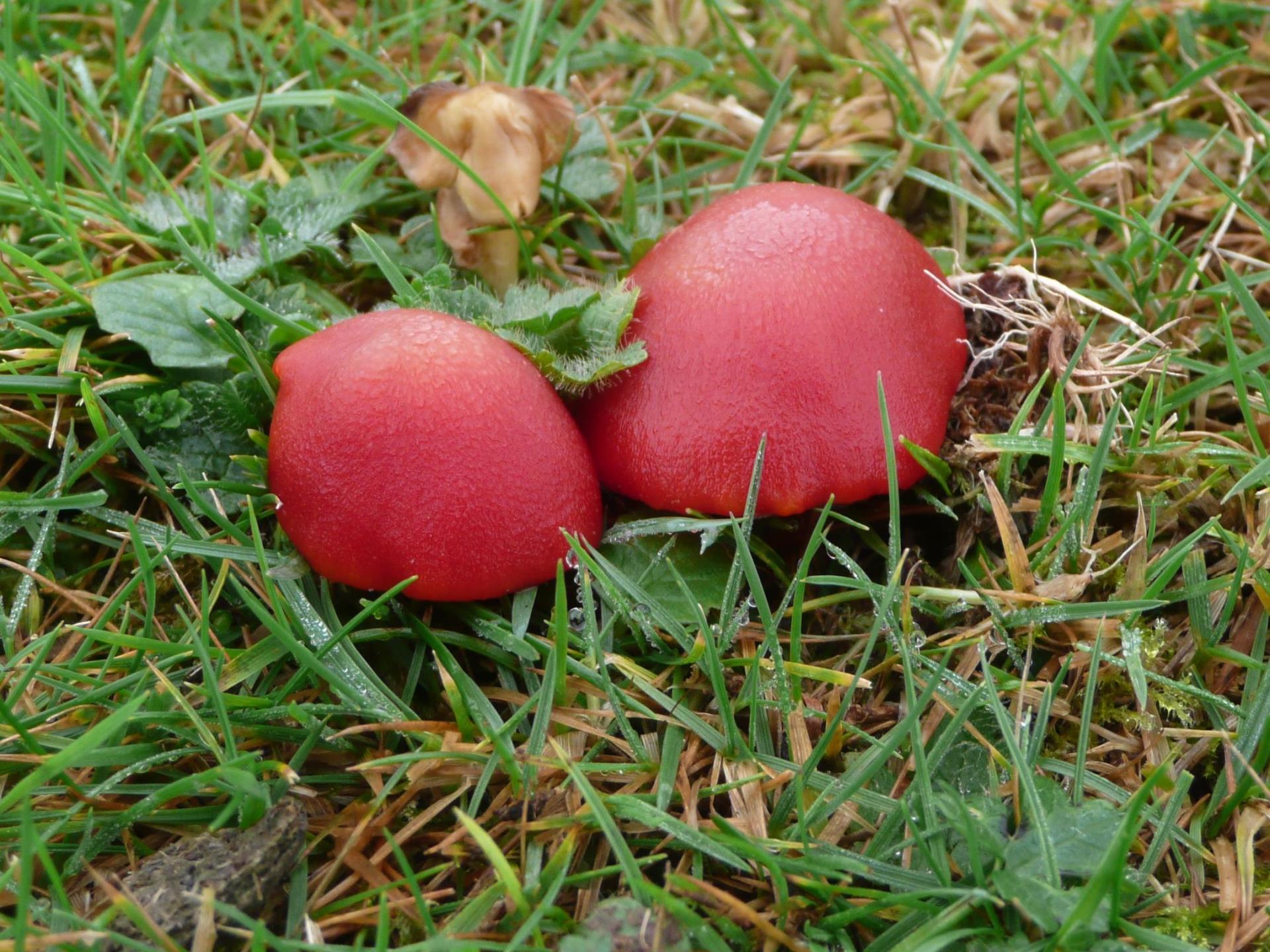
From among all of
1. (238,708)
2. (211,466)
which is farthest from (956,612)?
(211,466)

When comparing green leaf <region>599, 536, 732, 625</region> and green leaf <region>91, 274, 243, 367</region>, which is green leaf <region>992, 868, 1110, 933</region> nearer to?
green leaf <region>599, 536, 732, 625</region>

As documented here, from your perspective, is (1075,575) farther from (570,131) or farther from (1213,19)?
(1213,19)

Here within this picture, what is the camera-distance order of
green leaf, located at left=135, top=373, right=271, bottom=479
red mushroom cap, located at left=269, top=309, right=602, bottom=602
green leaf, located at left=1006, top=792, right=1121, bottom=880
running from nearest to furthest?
green leaf, located at left=1006, top=792, right=1121, bottom=880 → red mushroom cap, located at left=269, top=309, right=602, bottom=602 → green leaf, located at left=135, top=373, right=271, bottom=479

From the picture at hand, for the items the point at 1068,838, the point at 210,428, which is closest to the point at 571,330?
the point at 210,428

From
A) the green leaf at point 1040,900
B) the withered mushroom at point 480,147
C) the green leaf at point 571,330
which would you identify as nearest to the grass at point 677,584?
the green leaf at point 1040,900

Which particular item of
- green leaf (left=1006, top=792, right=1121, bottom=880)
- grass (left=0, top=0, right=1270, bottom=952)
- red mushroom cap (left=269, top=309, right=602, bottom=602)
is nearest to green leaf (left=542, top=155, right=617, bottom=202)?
grass (left=0, top=0, right=1270, bottom=952)

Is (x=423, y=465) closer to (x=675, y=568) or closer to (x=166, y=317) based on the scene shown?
(x=675, y=568)
